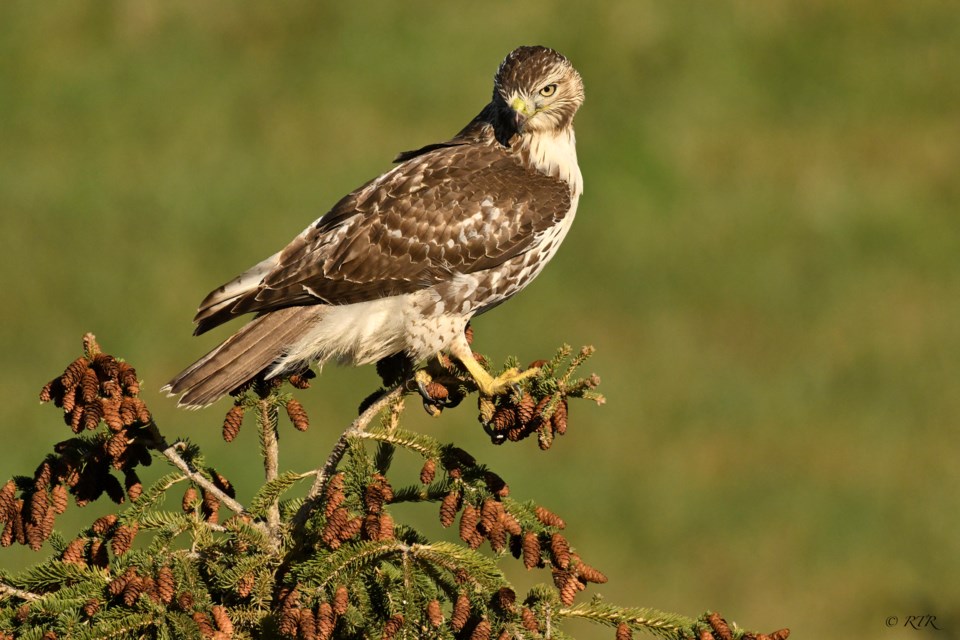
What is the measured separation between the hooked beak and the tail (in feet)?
4.89

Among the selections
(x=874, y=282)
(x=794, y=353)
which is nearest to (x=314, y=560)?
(x=794, y=353)

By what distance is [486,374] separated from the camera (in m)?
6.63

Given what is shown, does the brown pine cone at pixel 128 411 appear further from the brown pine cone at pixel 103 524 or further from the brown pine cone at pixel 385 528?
the brown pine cone at pixel 385 528

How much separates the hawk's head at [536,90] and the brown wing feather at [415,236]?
284 mm

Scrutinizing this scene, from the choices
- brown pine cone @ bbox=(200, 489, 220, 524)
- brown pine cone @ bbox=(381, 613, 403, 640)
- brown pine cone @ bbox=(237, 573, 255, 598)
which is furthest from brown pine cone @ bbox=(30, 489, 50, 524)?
brown pine cone @ bbox=(381, 613, 403, 640)

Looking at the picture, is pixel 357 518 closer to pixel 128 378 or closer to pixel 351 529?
pixel 351 529

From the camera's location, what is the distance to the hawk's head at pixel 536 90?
7117 mm

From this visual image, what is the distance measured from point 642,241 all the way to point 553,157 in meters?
7.88

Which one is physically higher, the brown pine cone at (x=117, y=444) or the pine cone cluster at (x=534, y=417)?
the pine cone cluster at (x=534, y=417)

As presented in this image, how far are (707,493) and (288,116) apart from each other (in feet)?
20.3

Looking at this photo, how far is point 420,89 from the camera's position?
16.2 metres

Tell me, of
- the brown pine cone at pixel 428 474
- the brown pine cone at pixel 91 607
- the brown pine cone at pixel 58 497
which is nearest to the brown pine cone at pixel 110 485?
the brown pine cone at pixel 58 497

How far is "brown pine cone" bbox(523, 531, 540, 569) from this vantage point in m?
5.06

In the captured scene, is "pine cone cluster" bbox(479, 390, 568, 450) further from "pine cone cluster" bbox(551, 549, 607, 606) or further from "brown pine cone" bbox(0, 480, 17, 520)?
"brown pine cone" bbox(0, 480, 17, 520)
